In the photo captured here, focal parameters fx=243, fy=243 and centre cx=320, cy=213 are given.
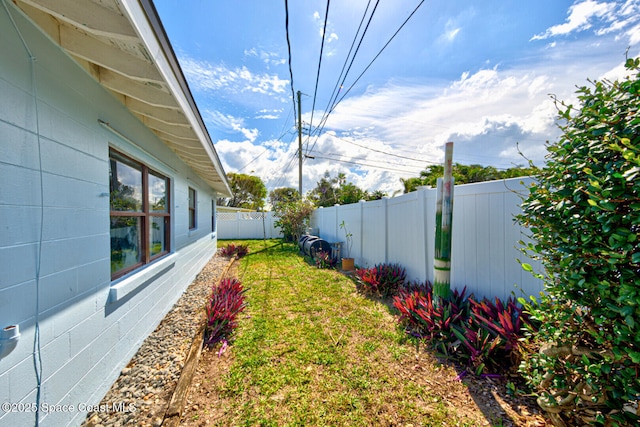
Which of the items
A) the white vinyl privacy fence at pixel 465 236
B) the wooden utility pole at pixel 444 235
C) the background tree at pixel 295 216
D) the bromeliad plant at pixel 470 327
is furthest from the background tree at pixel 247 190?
the bromeliad plant at pixel 470 327

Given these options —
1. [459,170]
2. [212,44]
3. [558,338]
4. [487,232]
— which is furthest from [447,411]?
[459,170]

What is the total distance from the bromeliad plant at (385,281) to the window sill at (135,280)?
11.7 ft

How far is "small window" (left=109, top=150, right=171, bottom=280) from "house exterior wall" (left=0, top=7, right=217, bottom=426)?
0.23 metres

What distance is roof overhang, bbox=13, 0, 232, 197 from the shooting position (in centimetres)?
143

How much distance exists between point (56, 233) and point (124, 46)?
1.45 meters

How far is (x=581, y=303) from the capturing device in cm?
152

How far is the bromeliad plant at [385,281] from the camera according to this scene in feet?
15.4

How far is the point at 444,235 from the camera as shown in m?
3.28

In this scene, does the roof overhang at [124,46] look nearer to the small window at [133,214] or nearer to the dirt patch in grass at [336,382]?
the small window at [133,214]

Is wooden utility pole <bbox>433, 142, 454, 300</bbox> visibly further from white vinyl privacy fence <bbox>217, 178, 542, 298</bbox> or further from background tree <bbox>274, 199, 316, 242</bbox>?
background tree <bbox>274, 199, 316, 242</bbox>

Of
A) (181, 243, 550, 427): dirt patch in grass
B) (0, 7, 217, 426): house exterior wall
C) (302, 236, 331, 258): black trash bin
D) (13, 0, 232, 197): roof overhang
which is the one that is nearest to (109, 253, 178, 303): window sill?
(0, 7, 217, 426): house exterior wall

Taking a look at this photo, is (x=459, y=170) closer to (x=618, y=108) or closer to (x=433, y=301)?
(x=433, y=301)

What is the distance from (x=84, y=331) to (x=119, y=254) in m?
1.00

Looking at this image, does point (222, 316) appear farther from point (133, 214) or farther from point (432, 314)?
point (432, 314)
